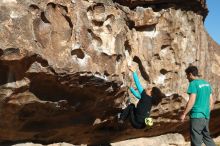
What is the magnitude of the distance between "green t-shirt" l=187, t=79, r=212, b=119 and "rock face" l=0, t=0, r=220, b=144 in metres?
1.78

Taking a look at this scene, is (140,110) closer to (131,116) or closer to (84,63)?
(131,116)

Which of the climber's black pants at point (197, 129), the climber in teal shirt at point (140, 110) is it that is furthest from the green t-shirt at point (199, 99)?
the climber in teal shirt at point (140, 110)

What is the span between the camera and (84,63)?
9125mm

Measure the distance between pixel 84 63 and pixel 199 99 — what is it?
251 cm

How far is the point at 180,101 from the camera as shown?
12.4 meters

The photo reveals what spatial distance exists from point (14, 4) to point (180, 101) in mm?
6027

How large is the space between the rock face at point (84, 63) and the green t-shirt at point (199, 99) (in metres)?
1.78

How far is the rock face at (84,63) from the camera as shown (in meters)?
8.38

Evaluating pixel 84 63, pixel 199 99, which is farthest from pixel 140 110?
pixel 84 63

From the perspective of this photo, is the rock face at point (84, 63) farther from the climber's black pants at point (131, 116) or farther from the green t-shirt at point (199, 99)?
the green t-shirt at point (199, 99)

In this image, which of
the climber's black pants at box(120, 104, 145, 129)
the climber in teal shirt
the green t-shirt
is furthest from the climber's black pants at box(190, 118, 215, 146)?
the climber's black pants at box(120, 104, 145, 129)

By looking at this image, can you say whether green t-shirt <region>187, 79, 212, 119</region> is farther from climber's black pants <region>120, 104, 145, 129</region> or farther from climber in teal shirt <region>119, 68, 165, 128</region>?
climber's black pants <region>120, 104, 145, 129</region>

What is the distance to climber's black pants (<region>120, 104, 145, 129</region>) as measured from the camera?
9.96 metres

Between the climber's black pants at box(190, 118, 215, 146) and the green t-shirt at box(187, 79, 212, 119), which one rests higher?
the green t-shirt at box(187, 79, 212, 119)
